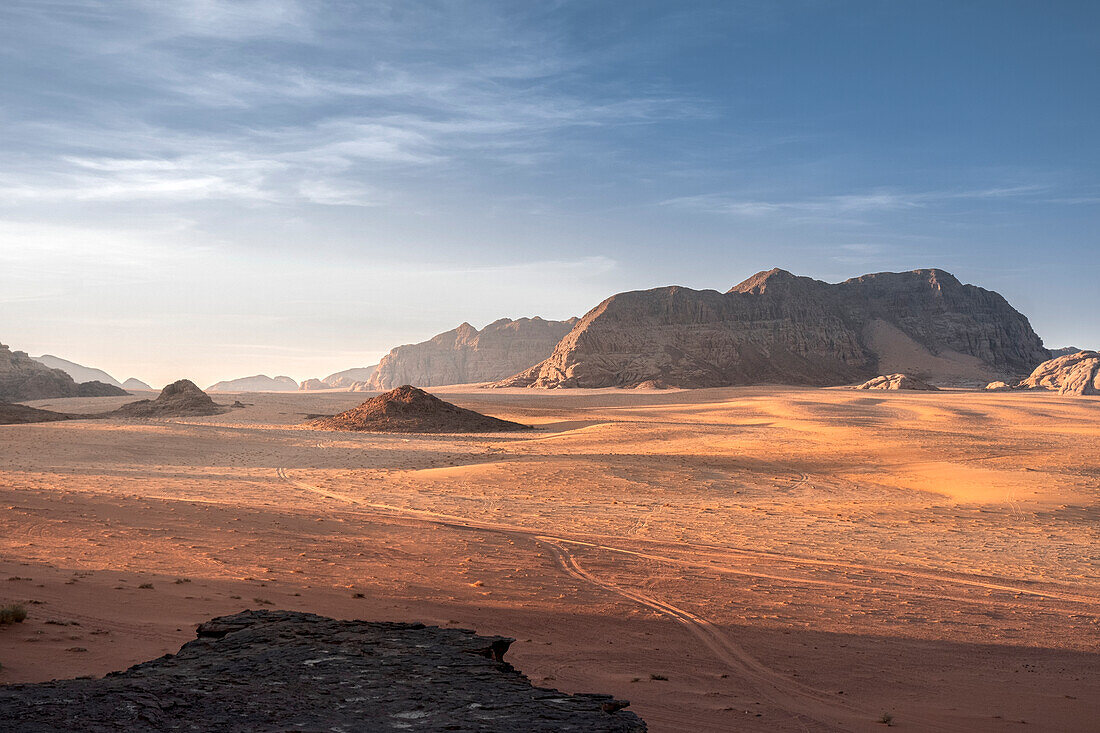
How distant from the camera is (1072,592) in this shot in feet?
34.7

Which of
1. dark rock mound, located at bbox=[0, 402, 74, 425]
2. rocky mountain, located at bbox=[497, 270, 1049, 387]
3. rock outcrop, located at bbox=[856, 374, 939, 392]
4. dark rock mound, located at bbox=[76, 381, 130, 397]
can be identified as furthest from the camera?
rocky mountain, located at bbox=[497, 270, 1049, 387]

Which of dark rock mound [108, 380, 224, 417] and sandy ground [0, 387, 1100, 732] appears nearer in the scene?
sandy ground [0, 387, 1100, 732]

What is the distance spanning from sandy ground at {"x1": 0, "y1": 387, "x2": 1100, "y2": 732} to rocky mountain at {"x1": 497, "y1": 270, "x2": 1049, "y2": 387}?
9321 cm

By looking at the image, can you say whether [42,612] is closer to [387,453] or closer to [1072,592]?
[1072,592]

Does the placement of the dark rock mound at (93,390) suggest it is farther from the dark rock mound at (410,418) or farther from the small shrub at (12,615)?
the small shrub at (12,615)

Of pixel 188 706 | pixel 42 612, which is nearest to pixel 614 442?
pixel 42 612

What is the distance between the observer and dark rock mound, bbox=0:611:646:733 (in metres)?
3.82

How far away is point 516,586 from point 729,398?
245 feet

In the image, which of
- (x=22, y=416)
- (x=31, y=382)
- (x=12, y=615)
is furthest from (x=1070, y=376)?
(x=31, y=382)

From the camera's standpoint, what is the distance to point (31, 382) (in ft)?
301

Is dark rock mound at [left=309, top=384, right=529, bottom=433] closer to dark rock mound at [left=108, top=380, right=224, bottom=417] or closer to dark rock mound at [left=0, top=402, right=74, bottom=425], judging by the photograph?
dark rock mound at [left=108, top=380, right=224, bottom=417]

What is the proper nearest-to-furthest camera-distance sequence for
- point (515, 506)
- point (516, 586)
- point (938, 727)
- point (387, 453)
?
1. point (938, 727)
2. point (516, 586)
3. point (515, 506)
4. point (387, 453)

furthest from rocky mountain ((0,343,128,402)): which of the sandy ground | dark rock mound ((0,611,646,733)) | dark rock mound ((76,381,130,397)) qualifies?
dark rock mound ((0,611,646,733))

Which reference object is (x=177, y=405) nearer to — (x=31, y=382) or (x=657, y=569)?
(x=31, y=382)
